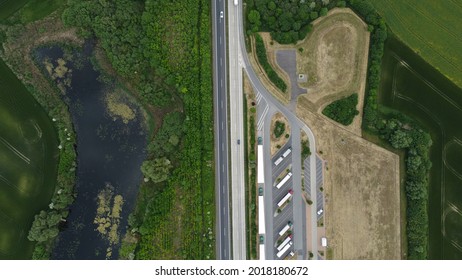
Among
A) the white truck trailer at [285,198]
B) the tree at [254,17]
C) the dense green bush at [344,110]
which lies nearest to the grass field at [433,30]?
the dense green bush at [344,110]

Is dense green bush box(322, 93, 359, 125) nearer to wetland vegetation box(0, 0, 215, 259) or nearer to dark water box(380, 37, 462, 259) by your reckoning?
dark water box(380, 37, 462, 259)

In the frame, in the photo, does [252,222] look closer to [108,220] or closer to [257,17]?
[108,220]

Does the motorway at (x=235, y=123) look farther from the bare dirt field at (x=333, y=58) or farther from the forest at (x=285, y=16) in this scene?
the bare dirt field at (x=333, y=58)

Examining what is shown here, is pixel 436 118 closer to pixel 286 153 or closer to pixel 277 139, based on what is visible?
pixel 286 153

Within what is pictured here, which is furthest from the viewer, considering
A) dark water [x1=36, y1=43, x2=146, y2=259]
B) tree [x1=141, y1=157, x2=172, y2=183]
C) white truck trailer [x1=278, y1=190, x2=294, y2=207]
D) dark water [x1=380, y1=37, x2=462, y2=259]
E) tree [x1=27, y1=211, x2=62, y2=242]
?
dark water [x1=36, y1=43, x2=146, y2=259]

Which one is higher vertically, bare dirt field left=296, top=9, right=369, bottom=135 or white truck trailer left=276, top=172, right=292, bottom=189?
bare dirt field left=296, top=9, right=369, bottom=135

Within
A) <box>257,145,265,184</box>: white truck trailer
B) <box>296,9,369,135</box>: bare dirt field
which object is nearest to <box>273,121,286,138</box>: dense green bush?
<box>257,145,265,184</box>: white truck trailer

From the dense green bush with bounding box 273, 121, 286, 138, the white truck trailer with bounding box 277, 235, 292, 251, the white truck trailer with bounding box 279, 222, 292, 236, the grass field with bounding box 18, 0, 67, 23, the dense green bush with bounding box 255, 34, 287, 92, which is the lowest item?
the white truck trailer with bounding box 277, 235, 292, 251

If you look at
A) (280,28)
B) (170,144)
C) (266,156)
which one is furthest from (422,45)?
(170,144)
